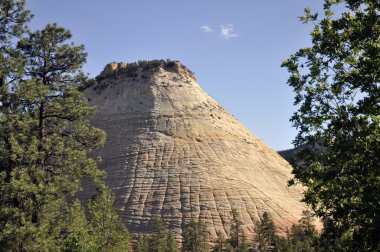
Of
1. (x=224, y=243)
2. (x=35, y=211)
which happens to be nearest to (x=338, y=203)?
(x=35, y=211)

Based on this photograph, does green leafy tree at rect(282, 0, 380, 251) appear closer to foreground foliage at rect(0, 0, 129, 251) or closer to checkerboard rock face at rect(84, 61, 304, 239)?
foreground foliage at rect(0, 0, 129, 251)

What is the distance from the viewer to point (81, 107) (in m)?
16.0

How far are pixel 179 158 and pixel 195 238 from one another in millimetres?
21586

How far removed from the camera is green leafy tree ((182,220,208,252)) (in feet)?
149

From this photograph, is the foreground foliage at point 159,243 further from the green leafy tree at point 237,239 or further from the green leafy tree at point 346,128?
the green leafy tree at point 346,128

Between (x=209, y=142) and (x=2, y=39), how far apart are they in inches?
2258

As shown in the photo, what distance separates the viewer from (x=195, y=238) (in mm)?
46000

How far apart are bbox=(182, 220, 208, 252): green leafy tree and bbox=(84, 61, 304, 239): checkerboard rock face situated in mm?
2596

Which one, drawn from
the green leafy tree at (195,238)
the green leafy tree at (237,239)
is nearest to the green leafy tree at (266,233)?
the green leafy tree at (237,239)

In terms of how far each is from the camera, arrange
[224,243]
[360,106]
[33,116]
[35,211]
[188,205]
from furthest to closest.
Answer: [188,205] → [224,243] → [33,116] → [35,211] → [360,106]

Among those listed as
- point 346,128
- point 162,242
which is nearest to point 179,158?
point 162,242

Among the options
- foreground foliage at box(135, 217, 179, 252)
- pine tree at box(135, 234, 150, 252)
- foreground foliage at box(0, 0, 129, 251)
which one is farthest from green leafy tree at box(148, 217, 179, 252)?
foreground foliage at box(0, 0, 129, 251)

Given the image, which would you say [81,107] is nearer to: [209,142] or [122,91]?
[209,142]

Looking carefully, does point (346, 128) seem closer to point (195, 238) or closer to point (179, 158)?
point (195, 238)
